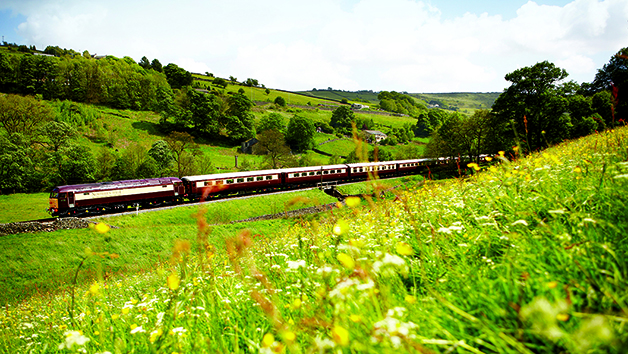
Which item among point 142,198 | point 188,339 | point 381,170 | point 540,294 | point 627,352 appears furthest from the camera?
point 381,170

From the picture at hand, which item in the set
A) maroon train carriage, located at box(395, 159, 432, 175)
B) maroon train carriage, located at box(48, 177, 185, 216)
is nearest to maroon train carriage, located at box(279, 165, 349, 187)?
maroon train carriage, located at box(395, 159, 432, 175)

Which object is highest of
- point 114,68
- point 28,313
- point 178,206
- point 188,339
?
point 114,68

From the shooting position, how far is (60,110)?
56.7 meters

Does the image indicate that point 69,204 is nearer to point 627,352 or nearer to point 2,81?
point 627,352

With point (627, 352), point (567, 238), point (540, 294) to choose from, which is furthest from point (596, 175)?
point (627, 352)

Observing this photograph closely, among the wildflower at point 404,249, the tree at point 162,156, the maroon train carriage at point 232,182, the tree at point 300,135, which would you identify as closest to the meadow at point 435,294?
the wildflower at point 404,249

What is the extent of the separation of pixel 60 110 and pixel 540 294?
78255 millimetres

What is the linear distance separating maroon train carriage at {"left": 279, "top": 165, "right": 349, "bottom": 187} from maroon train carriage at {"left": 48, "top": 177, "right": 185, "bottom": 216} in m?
12.4

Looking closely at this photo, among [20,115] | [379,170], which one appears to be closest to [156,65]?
[20,115]

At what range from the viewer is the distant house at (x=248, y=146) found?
6406 centimetres

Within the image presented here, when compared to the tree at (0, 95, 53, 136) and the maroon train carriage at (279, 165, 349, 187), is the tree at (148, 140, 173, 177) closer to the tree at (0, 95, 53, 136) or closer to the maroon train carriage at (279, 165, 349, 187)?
the maroon train carriage at (279, 165, 349, 187)

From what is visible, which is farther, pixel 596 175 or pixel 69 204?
pixel 69 204

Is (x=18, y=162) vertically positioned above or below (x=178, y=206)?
above

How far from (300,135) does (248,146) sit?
14.1 metres
